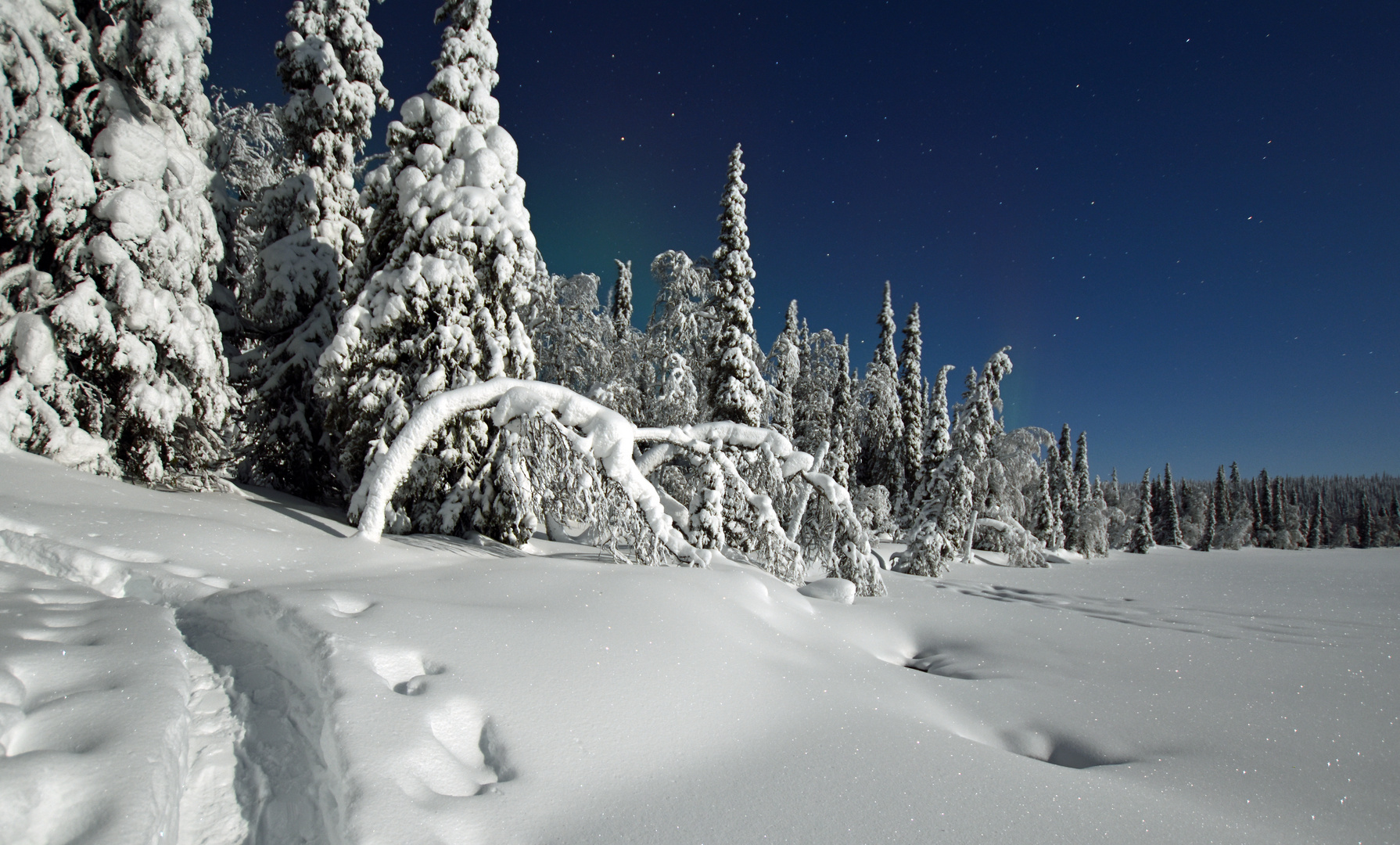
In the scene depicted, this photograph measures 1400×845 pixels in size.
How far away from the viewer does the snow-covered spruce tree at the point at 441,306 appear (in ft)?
29.1

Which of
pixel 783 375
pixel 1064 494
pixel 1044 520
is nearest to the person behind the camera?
pixel 783 375

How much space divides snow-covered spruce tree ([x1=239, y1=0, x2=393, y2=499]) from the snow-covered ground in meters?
4.80

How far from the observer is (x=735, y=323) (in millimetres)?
15180

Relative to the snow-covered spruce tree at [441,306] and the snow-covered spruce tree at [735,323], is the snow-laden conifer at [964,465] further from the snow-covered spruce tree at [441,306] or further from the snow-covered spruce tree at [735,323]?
the snow-covered spruce tree at [441,306]

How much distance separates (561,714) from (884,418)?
106ft

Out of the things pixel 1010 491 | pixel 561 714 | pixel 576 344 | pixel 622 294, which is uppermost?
pixel 622 294

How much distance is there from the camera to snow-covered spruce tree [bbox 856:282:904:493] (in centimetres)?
3238

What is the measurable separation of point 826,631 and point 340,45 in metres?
14.3

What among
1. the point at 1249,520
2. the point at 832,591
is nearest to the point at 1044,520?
the point at 832,591

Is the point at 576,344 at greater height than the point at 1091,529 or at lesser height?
greater

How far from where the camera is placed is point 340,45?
11.8 m

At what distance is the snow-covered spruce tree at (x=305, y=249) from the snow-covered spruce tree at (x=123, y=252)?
87.7 inches

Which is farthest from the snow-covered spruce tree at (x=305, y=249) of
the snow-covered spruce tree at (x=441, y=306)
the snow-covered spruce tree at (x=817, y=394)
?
the snow-covered spruce tree at (x=817, y=394)

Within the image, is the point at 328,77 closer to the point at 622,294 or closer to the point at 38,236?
the point at 38,236
